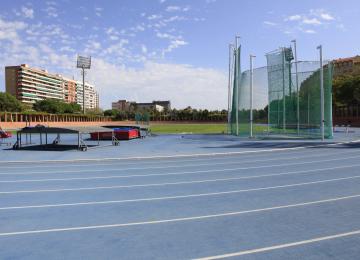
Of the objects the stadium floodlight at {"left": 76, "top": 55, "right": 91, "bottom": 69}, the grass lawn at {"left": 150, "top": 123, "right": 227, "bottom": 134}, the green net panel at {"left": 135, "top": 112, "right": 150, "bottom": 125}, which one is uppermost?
the stadium floodlight at {"left": 76, "top": 55, "right": 91, "bottom": 69}

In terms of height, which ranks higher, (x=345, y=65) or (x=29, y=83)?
(x=345, y=65)

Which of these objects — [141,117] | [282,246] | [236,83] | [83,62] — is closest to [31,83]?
[83,62]

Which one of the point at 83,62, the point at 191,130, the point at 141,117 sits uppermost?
the point at 83,62

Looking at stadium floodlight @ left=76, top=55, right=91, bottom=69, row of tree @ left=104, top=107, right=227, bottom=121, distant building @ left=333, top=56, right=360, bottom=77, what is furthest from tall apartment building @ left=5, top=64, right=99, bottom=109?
Result: distant building @ left=333, top=56, right=360, bottom=77

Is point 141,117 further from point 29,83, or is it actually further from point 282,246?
point 29,83

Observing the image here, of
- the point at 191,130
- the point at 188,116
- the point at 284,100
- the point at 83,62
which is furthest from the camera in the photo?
the point at 188,116

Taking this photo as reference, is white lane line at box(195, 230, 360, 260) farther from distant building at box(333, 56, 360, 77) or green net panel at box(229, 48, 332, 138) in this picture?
distant building at box(333, 56, 360, 77)

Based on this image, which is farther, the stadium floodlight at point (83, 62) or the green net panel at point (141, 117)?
the stadium floodlight at point (83, 62)

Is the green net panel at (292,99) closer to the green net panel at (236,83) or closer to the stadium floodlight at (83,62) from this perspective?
the green net panel at (236,83)

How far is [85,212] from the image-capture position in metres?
7.36

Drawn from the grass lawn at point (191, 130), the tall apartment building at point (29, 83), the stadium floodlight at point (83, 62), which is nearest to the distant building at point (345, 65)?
the grass lawn at point (191, 130)

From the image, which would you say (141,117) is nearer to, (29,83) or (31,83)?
(29,83)

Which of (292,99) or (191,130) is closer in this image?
(292,99)

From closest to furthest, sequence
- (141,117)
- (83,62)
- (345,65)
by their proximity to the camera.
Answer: (141,117)
(83,62)
(345,65)
